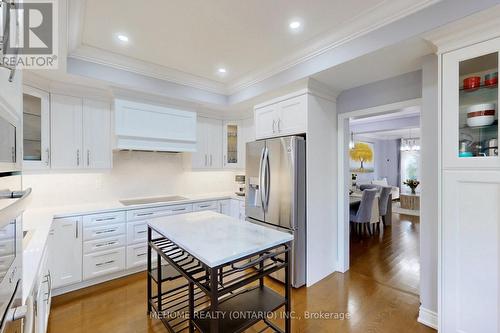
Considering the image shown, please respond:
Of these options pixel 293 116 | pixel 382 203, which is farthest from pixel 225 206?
pixel 382 203

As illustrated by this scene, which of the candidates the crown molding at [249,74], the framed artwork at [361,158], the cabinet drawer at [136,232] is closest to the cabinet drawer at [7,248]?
the crown molding at [249,74]

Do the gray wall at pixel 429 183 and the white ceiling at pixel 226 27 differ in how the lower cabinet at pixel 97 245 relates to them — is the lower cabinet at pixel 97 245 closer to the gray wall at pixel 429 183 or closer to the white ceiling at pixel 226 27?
the white ceiling at pixel 226 27

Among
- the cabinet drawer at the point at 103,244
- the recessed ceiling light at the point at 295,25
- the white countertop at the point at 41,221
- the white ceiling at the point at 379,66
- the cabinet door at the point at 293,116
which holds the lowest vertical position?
the cabinet drawer at the point at 103,244

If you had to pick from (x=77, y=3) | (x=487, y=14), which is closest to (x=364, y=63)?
(x=487, y=14)

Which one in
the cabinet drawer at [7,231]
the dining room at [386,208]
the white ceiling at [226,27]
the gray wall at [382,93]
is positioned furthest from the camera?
the dining room at [386,208]

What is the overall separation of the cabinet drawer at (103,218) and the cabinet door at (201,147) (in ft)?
4.40

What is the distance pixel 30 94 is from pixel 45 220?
4.43 feet

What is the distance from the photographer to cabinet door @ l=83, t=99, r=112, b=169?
2.95 metres

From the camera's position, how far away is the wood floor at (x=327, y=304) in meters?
2.08

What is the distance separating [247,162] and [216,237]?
5.59ft

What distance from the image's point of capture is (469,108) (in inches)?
68.1

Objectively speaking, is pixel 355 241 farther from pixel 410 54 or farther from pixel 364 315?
pixel 410 54

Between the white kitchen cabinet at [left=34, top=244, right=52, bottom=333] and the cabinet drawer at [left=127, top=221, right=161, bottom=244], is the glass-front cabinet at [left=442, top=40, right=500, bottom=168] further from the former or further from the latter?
the cabinet drawer at [left=127, top=221, right=161, bottom=244]

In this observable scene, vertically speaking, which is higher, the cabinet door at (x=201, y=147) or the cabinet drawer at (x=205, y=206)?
the cabinet door at (x=201, y=147)
